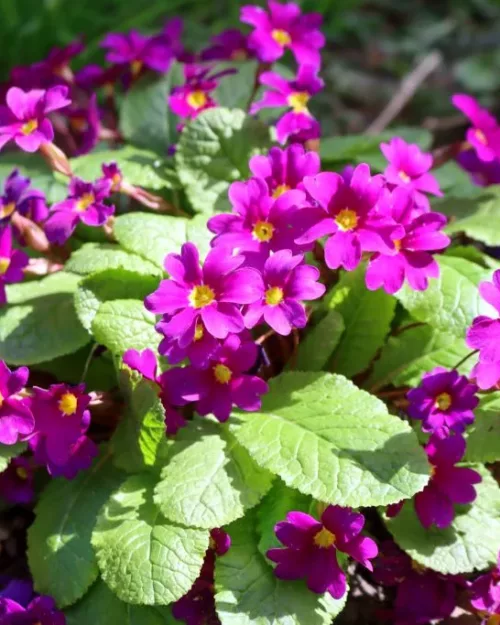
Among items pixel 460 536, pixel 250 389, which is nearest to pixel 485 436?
pixel 460 536

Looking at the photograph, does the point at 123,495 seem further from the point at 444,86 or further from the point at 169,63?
the point at 444,86

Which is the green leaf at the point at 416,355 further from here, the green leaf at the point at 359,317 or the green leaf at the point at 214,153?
the green leaf at the point at 214,153

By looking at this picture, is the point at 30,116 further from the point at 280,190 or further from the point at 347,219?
the point at 347,219

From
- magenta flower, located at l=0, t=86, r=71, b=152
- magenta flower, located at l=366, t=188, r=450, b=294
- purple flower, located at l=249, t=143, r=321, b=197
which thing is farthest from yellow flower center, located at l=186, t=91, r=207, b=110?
magenta flower, located at l=366, t=188, r=450, b=294

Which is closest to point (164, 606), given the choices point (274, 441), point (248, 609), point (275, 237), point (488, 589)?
point (248, 609)

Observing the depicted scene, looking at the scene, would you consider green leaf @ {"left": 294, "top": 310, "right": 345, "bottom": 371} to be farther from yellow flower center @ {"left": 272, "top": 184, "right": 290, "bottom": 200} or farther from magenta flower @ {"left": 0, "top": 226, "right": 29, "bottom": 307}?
magenta flower @ {"left": 0, "top": 226, "right": 29, "bottom": 307}

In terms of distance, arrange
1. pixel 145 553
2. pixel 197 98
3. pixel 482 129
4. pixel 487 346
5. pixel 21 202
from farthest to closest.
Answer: pixel 197 98 < pixel 482 129 < pixel 21 202 < pixel 145 553 < pixel 487 346
